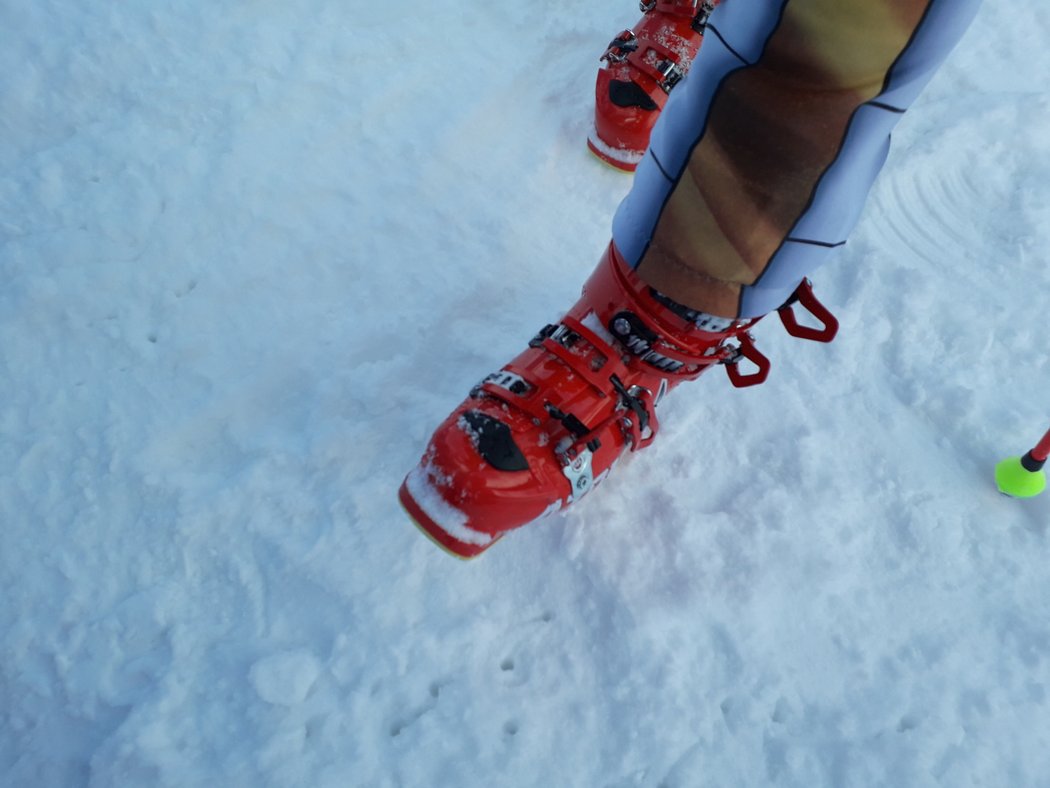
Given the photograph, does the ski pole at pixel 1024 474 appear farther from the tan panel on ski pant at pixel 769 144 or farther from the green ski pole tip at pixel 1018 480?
the tan panel on ski pant at pixel 769 144

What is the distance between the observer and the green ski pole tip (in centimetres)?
114

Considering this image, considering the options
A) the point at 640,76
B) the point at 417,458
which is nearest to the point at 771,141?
the point at 417,458

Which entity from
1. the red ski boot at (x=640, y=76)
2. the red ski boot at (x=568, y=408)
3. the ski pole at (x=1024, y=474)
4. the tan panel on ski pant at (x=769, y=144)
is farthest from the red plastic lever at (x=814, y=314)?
the red ski boot at (x=640, y=76)

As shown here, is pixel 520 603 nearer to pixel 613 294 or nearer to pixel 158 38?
pixel 613 294

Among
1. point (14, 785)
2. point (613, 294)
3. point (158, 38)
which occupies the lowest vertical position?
point (14, 785)

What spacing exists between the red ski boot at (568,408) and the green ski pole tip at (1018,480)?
1.11 feet

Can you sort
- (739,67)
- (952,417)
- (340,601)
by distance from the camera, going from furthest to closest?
(952,417) → (340,601) → (739,67)

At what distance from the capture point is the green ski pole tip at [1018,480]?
44.8 inches

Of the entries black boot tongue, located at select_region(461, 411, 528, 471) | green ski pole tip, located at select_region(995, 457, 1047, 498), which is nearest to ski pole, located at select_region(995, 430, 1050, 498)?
green ski pole tip, located at select_region(995, 457, 1047, 498)

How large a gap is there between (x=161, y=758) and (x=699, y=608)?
0.63 meters

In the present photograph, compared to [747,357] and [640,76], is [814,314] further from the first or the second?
[640,76]

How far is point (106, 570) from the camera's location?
3.31 feet

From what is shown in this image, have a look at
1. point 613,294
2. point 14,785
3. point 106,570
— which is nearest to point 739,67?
point 613,294

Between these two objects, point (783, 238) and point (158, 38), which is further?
point (158, 38)
